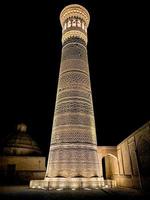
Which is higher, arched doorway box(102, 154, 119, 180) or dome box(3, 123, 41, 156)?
dome box(3, 123, 41, 156)

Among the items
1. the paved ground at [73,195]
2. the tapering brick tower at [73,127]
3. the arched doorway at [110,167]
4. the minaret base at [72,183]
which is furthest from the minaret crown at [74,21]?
the paved ground at [73,195]

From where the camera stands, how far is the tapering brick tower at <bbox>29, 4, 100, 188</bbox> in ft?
29.0

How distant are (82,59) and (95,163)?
224 inches

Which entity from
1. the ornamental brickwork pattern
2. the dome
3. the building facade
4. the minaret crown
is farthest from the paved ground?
the dome

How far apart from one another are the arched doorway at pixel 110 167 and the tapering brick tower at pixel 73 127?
184 inches

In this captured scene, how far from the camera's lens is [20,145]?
17500 mm

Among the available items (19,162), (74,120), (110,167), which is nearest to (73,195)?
(74,120)

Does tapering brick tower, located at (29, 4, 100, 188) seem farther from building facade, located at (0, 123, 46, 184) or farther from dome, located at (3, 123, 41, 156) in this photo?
dome, located at (3, 123, 41, 156)

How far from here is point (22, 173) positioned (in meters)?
15.9

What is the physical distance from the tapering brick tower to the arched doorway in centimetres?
467

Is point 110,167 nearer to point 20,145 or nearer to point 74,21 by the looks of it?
point 20,145

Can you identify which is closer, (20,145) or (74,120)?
(74,120)

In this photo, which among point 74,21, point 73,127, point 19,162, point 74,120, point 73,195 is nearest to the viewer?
point 73,195

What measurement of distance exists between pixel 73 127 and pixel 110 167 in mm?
6976
